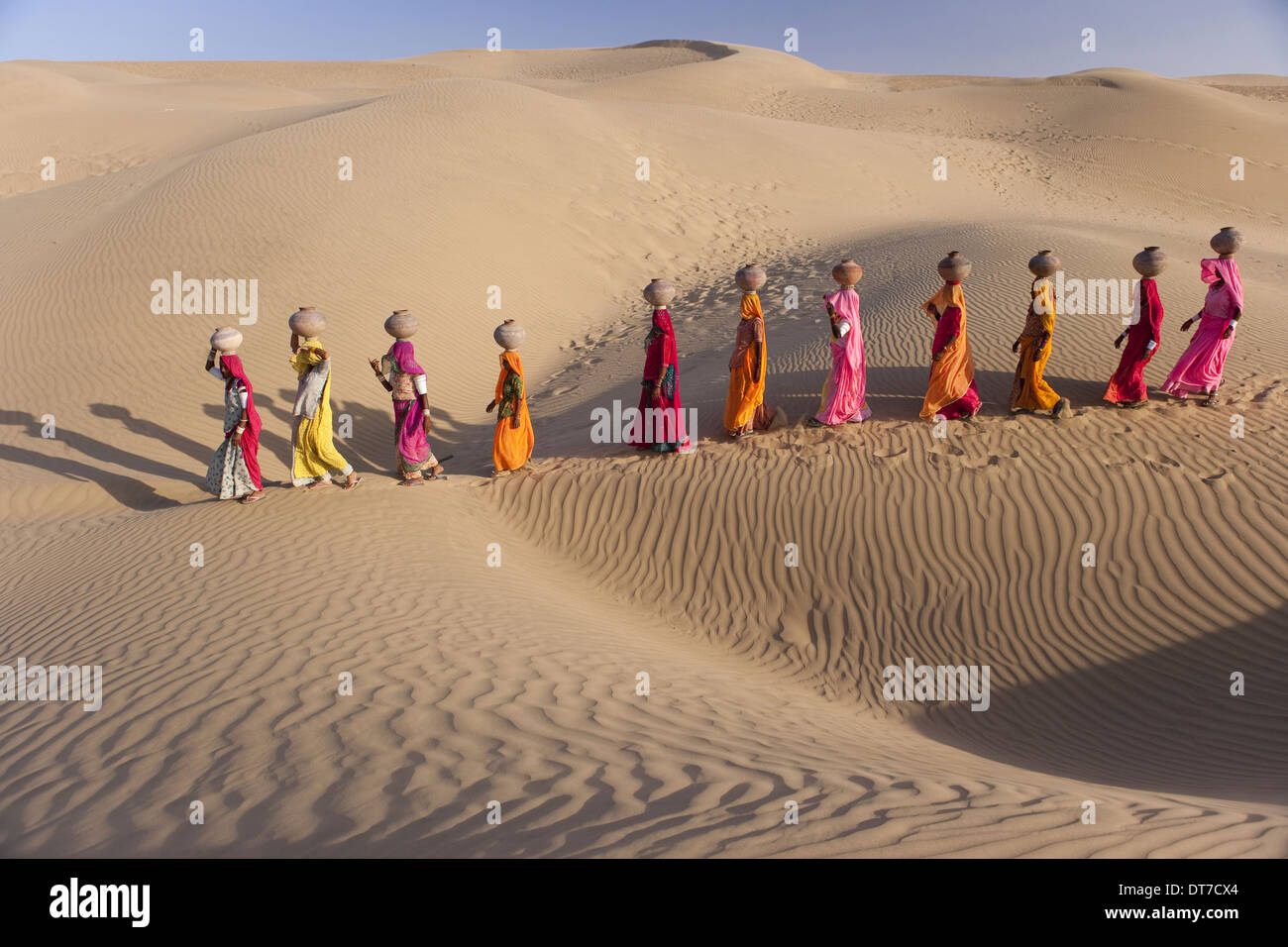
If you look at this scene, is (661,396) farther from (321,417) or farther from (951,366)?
(321,417)

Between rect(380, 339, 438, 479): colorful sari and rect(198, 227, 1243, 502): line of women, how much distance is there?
0.01 m

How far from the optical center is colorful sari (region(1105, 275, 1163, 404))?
847 centimetres

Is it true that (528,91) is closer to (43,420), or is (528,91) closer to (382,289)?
(382,289)

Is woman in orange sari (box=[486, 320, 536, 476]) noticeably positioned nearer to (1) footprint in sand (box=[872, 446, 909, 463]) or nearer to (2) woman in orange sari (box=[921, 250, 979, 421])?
(1) footprint in sand (box=[872, 446, 909, 463])

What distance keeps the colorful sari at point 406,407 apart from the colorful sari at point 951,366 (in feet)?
19.4

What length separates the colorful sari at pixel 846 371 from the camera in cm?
918

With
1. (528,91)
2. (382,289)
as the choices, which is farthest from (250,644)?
(528,91)

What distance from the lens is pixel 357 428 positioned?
1222 cm

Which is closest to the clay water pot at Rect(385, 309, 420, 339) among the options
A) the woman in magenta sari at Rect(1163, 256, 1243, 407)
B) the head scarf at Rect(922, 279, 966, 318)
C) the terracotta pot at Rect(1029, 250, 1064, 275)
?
the head scarf at Rect(922, 279, 966, 318)

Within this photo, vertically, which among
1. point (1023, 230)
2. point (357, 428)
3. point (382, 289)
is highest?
point (1023, 230)

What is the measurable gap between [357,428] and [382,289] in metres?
4.04

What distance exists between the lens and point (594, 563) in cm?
882

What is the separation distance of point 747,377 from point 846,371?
3.71 ft

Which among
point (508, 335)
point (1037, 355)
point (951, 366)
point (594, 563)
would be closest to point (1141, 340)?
point (1037, 355)
